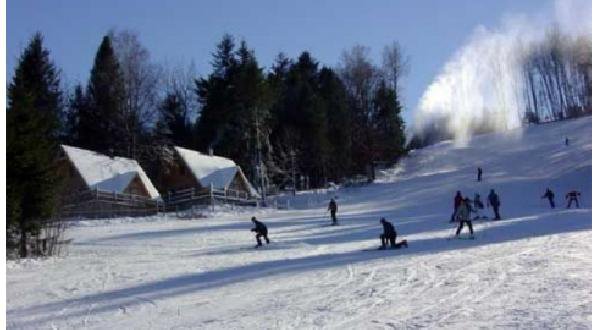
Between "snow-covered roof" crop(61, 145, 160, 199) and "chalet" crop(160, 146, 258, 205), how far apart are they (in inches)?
141

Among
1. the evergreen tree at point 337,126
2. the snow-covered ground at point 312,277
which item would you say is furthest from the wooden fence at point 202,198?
the evergreen tree at point 337,126

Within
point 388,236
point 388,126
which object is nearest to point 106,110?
point 388,126

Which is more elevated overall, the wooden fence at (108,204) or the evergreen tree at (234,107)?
the evergreen tree at (234,107)

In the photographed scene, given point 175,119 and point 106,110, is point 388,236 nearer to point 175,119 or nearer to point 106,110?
point 106,110

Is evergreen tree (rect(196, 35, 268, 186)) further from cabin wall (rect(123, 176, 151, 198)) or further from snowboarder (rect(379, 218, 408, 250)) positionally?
snowboarder (rect(379, 218, 408, 250))

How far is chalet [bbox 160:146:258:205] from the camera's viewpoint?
140ft

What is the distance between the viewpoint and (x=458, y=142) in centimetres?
7406

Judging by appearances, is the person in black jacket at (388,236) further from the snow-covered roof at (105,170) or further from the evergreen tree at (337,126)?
the evergreen tree at (337,126)

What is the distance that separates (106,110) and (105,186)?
1169 centimetres

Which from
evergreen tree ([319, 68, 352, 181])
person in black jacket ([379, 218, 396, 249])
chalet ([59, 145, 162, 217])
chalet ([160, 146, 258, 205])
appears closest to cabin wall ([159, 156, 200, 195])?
chalet ([160, 146, 258, 205])

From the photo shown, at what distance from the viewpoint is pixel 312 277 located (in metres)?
13.1

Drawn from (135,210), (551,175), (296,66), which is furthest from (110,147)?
(551,175)

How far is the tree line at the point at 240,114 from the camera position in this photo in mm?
47375

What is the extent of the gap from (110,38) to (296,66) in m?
22.1
